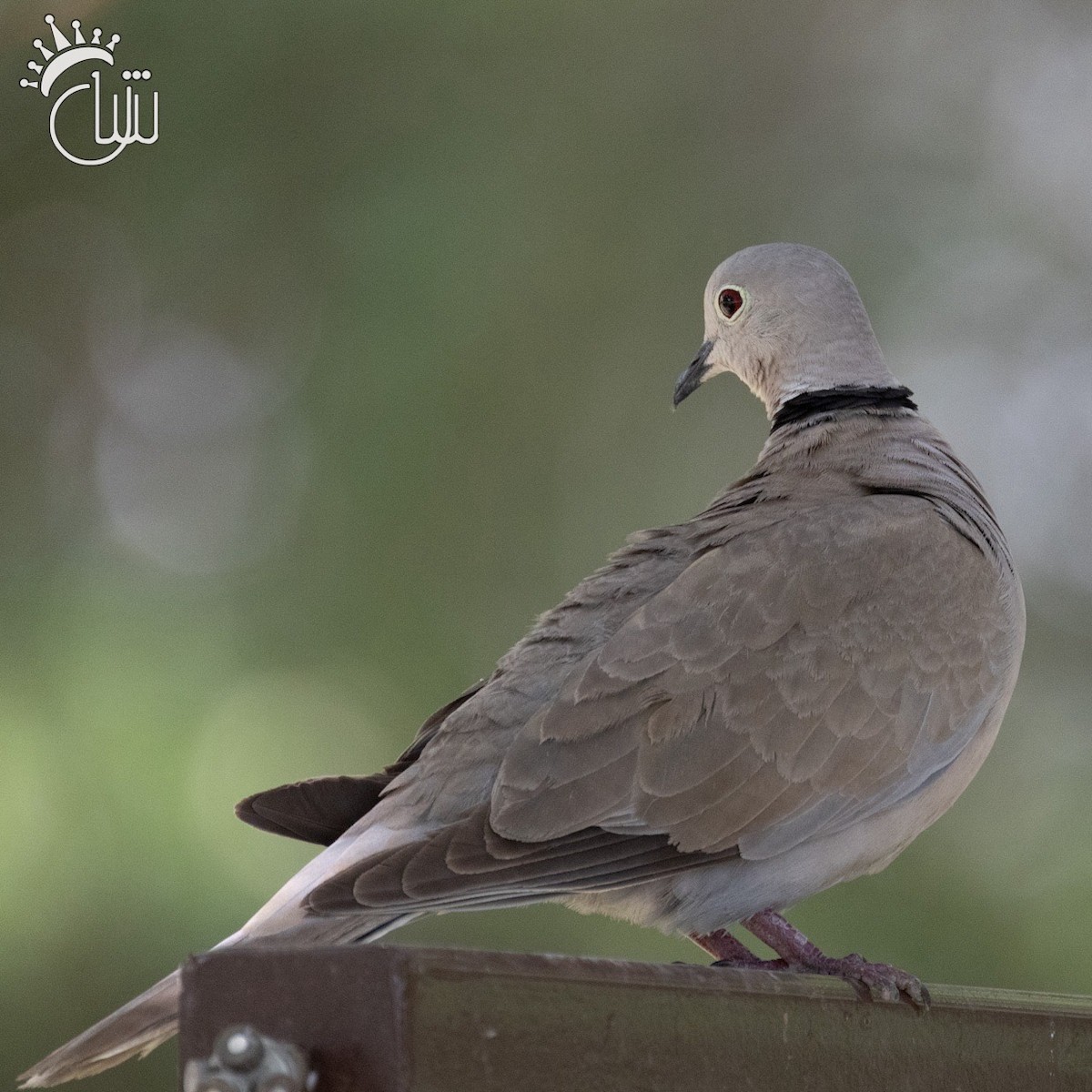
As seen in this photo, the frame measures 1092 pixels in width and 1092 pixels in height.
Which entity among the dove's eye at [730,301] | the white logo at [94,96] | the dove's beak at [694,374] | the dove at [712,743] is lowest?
the dove at [712,743]

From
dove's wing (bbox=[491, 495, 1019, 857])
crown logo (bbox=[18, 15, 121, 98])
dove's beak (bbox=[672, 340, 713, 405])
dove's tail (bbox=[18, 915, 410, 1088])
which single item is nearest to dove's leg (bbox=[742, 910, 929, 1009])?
dove's wing (bbox=[491, 495, 1019, 857])

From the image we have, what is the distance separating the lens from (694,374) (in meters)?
2.49

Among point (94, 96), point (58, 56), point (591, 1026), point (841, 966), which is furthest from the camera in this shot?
point (94, 96)

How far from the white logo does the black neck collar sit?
215cm

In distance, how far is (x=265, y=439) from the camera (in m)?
3.83

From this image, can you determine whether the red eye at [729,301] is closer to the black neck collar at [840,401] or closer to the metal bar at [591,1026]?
the black neck collar at [840,401]

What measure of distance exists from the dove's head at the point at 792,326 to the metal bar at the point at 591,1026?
1.09 metres

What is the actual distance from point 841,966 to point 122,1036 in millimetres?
677

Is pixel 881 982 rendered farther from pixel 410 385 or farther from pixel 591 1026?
pixel 410 385

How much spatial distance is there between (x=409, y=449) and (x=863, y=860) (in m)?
2.19

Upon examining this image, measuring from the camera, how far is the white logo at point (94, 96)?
364 centimetres

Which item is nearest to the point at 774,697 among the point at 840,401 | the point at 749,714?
the point at 749,714

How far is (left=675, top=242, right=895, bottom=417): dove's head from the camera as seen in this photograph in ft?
7.53

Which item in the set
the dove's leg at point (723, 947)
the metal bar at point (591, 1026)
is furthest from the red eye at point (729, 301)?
the metal bar at point (591, 1026)
